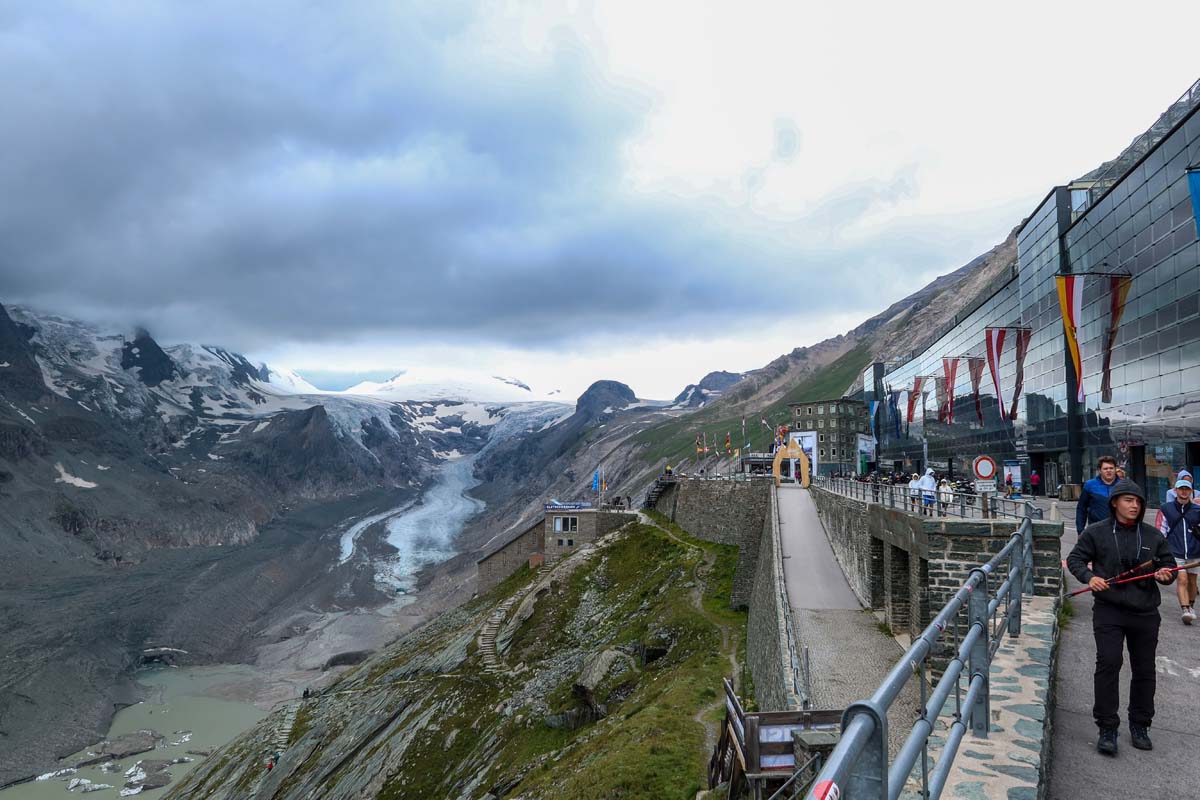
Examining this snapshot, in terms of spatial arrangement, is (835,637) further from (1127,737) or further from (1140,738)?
(1140,738)

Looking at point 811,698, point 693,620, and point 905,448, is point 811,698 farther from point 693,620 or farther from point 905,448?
point 905,448

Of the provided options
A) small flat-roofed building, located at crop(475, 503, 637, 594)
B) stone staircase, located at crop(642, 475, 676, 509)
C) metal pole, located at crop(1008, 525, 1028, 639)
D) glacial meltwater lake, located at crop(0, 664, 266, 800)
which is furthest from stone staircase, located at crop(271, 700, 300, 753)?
metal pole, located at crop(1008, 525, 1028, 639)

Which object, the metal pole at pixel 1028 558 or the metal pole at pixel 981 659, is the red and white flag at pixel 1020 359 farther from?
the metal pole at pixel 981 659

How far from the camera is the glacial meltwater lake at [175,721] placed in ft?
Answer: 201

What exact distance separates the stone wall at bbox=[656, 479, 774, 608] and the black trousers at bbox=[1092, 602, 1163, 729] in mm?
31329

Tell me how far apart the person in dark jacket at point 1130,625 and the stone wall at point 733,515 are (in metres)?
31.3

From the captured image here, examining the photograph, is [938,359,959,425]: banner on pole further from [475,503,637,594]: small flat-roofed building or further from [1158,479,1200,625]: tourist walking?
[1158,479,1200,625]: tourist walking

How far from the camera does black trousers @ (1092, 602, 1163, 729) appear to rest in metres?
6.50

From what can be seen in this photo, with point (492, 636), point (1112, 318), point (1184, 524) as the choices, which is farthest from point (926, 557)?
point (492, 636)

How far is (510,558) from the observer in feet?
270

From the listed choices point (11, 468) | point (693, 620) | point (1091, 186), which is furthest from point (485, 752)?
point (11, 468)


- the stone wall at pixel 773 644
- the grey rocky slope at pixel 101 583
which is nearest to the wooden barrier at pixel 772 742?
the stone wall at pixel 773 644

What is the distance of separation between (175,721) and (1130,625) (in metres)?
92.1

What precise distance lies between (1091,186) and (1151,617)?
1915 inches
